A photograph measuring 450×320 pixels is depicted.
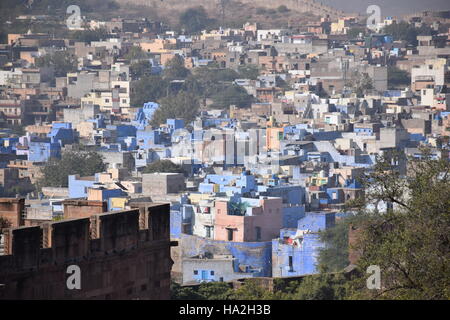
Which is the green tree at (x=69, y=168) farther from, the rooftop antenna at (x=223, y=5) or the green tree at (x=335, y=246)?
the rooftop antenna at (x=223, y=5)

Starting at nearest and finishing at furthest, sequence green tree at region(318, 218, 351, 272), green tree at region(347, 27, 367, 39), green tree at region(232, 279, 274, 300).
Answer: green tree at region(232, 279, 274, 300) < green tree at region(318, 218, 351, 272) < green tree at region(347, 27, 367, 39)

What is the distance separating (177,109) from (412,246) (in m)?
39.9

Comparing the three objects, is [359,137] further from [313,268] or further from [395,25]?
[395,25]

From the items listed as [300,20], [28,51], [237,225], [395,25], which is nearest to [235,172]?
[237,225]

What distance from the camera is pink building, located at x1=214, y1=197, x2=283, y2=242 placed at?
83.7 feet

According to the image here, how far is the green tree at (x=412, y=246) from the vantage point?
435 inches

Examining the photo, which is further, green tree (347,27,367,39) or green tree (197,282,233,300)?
green tree (347,27,367,39)

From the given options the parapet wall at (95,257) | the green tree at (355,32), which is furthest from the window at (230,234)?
the green tree at (355,32)

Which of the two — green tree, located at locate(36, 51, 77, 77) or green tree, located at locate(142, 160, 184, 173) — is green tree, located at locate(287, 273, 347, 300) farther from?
green tree, located at locate(36, 51, 77, 77)

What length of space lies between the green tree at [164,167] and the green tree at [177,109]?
13.5 m

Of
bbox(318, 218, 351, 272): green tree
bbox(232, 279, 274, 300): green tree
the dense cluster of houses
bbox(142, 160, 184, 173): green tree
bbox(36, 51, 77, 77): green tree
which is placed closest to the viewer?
bbox(232, 279, 274, 300): green tree

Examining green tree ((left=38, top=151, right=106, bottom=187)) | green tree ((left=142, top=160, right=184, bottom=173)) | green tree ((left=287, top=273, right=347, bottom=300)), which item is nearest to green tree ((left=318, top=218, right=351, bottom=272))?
green tree ((left=287, top=273, right=347, bottom=300))

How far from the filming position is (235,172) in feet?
105

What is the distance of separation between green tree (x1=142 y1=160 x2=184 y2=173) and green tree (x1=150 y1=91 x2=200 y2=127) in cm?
1354
